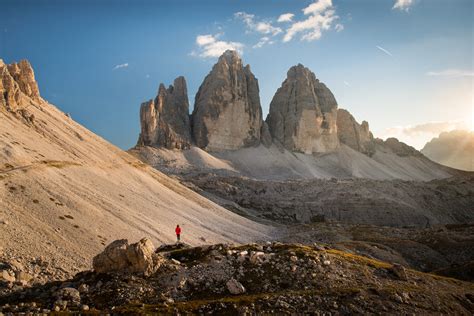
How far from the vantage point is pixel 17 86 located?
67.1 m

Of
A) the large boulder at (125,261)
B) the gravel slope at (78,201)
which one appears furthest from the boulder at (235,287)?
the gravel slope at (78,201)

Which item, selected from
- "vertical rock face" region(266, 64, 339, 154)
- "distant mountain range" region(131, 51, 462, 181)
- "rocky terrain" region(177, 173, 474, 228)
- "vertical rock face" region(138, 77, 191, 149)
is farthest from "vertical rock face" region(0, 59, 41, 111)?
"vertical rock face" region(266, 64, 339, 154)

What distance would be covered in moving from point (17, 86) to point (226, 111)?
383 ft

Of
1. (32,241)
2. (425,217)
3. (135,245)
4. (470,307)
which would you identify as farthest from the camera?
(425,217)

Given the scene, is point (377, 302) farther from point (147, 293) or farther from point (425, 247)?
point (425, 247)

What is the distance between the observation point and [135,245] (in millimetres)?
21703

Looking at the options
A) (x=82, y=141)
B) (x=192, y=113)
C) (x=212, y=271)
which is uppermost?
(x=192, y=113)

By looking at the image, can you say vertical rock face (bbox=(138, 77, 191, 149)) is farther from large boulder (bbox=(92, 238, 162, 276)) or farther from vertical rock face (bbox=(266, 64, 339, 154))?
large boulder (bbox=(92, 238, 162, 276))

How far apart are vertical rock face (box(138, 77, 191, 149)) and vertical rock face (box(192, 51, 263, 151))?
6.60 m

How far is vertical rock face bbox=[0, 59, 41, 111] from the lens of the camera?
205ft

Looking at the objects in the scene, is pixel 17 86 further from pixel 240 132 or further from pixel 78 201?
pixel 240 132

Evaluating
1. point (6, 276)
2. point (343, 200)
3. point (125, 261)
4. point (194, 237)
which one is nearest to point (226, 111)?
point (343, 200)

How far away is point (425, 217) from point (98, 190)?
74782 millimetres

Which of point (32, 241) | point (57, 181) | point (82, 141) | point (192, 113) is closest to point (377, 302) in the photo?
point (32, 241)
